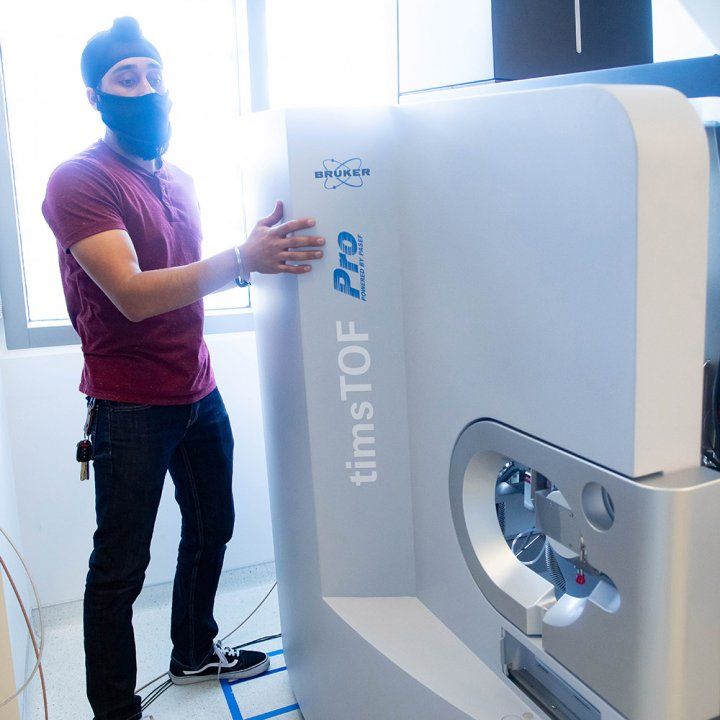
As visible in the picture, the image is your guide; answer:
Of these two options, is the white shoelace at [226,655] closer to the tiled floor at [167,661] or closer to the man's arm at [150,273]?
the tiled floor at [167,661]

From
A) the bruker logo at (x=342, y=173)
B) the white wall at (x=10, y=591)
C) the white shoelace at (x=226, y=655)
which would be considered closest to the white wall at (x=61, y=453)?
the white wall at (x=10, y=591)

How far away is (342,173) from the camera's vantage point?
1241 mm

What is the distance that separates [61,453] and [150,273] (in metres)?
1.06

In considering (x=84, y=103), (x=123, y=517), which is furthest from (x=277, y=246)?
(x=84, y=103)

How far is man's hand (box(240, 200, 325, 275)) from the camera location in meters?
1.25

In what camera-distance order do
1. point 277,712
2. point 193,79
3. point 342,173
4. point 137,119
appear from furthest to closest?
point 193,79, point 277,712, point 137,119, point 342,173

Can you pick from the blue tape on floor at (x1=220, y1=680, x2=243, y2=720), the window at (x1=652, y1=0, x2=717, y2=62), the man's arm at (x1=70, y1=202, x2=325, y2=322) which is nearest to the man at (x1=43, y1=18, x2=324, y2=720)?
the man's arm at (x1=70, y1=202, x2=325, y2=322)

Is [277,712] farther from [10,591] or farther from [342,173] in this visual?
[342,173]

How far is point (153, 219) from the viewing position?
1502mm

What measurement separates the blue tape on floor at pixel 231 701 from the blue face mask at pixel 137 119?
4.35 ft

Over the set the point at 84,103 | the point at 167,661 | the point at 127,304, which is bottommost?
the point at 167,661

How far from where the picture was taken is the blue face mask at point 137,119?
1466 mm

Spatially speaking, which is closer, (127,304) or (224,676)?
(127,304)

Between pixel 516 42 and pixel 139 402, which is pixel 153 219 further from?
pixel 516 42
